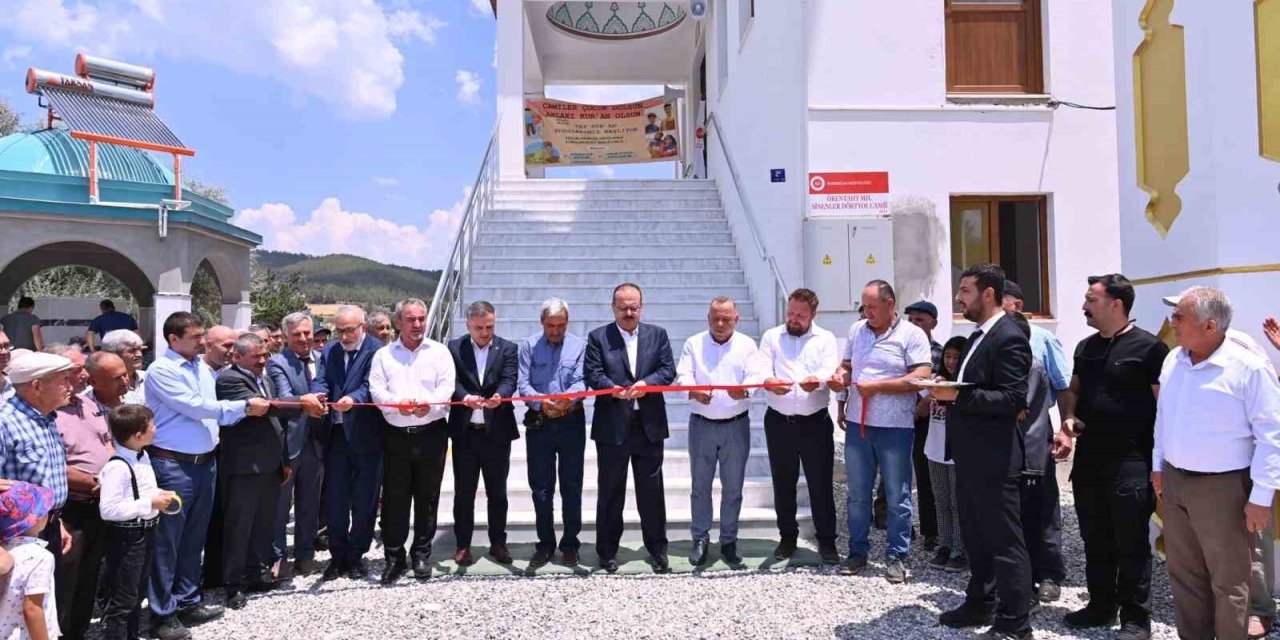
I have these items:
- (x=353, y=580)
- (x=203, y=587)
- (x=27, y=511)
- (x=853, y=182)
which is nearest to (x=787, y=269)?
(x=853, y=182)

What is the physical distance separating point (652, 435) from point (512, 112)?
908 centimetres

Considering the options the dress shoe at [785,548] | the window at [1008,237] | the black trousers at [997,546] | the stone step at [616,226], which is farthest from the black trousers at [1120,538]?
the stone step at [616,226]

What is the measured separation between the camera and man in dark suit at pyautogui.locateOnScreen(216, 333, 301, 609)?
4.67 m

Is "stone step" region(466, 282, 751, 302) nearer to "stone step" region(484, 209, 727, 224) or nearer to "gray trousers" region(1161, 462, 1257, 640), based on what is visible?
"stone step" region(484, 209, 727, 224)

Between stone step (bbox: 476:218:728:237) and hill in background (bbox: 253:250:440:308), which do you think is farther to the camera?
hill in background (bbox: 253:250:440:308)

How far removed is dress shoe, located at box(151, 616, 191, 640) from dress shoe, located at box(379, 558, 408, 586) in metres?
1.16

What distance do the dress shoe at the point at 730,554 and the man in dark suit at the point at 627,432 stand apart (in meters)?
0.39

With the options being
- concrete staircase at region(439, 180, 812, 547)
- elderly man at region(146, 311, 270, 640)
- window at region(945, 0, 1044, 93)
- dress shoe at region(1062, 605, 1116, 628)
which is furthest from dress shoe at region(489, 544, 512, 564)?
window at region(945, 0, 1044, 93)

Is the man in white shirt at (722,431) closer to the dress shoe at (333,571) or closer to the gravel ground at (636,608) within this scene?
the gravel ground at (636,608)

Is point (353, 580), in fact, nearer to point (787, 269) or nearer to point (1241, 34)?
point (787, 269)

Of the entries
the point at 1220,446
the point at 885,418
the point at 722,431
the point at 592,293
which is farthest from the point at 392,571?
the point at 592,293

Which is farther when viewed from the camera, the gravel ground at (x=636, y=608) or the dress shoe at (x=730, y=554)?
the dress shoe at (x=730, y=554)

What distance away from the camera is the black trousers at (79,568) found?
3869 millimetres

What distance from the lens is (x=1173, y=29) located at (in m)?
4.95
